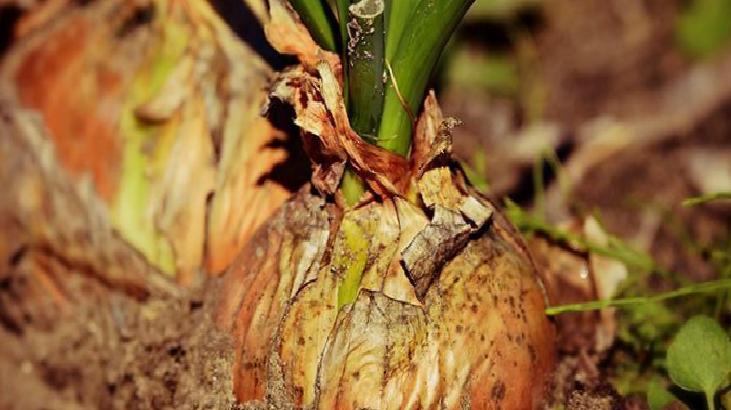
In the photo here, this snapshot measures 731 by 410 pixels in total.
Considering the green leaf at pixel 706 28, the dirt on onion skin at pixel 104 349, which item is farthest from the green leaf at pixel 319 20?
the green leaf at pixel 706 28

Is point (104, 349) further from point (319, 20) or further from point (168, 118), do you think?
point (319, 20)

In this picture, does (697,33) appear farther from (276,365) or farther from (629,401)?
(276,365)

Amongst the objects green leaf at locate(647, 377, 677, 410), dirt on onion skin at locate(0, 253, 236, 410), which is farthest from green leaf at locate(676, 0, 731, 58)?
dirt on onion skin at locate(0, 253, 236, 410)

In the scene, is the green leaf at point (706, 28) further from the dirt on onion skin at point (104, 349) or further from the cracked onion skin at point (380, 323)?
the dirt on onion skin at point (104, 349)

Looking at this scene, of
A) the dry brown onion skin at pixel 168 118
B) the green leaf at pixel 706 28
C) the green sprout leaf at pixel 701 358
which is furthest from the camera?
the green leaf at pixel 706 28

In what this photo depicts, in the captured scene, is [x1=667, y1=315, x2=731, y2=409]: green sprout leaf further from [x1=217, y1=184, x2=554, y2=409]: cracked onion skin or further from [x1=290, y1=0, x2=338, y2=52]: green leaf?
[x1=290, y1=0, x2=338, y2=52]: green leaf

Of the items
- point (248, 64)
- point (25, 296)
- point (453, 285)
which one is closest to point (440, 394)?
point (453, 285)
